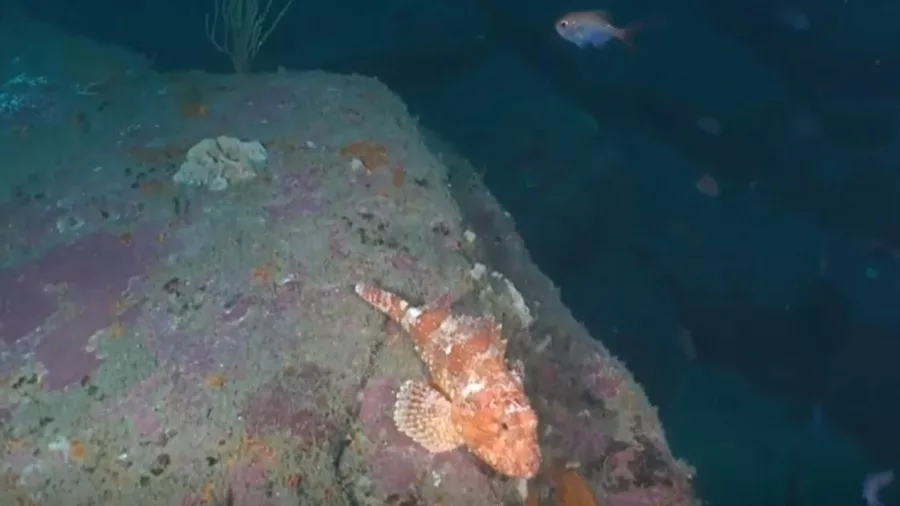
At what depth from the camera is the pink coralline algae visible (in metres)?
3.74

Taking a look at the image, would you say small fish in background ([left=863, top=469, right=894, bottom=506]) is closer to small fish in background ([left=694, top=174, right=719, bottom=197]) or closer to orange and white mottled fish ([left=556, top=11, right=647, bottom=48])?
small fish in background ([left=694, top=174, right=719, bottom=197])

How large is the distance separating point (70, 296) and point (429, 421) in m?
2.35

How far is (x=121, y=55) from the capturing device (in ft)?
45.6

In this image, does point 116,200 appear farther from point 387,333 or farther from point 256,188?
point 387,333

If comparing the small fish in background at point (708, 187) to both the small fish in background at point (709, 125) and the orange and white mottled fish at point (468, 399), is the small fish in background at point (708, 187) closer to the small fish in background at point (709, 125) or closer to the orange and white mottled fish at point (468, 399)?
the small fish in background at point (709, 125)

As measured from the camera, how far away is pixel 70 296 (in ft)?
13.4

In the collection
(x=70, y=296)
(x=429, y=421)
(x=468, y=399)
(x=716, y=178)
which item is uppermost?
(x=468, y=399)

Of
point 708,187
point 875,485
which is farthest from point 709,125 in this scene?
point 875,485

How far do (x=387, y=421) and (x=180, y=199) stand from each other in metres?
2.42

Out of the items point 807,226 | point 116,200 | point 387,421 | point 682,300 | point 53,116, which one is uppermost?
point 387,421

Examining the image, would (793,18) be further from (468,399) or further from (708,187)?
(468,399)

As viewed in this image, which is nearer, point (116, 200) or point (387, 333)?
point (387, 333)

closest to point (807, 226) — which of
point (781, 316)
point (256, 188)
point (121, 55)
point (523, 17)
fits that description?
point (781, 316)

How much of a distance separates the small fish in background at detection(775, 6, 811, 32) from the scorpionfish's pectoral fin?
1125cm
